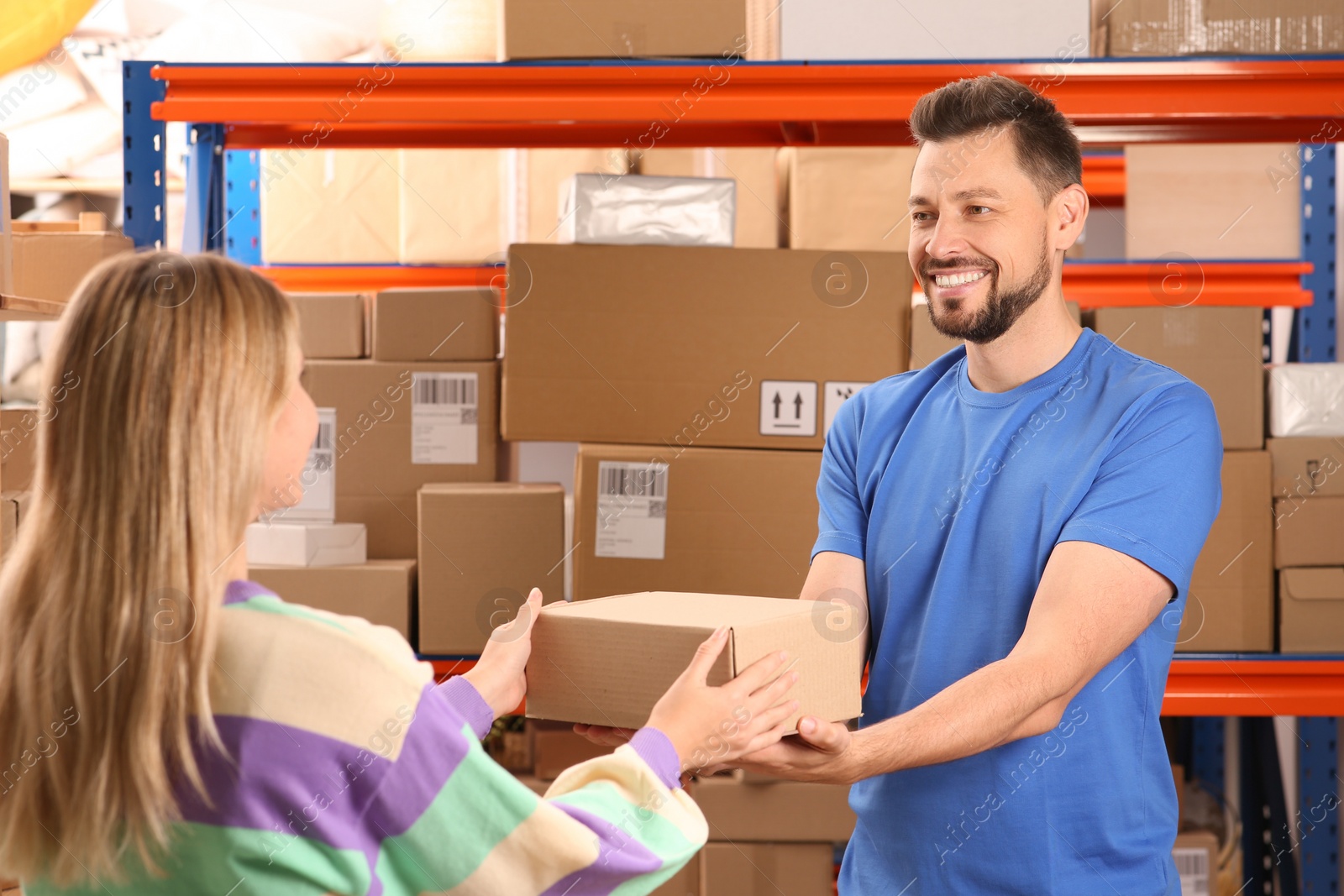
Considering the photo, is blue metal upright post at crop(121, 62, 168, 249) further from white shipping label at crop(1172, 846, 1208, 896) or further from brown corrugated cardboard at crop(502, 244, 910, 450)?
white shipping label at crop(1172, 846, 1208, 896)

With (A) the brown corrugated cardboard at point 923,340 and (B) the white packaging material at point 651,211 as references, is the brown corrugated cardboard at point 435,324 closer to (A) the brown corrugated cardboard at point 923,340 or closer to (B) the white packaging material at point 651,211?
(B) the white packaging material at point 651,211

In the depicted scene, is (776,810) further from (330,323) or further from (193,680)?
(193,680)

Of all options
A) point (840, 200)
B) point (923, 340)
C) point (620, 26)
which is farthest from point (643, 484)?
point (840, 200)

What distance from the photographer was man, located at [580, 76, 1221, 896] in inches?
45.9

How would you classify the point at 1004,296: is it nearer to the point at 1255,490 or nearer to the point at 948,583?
the point at 948,583

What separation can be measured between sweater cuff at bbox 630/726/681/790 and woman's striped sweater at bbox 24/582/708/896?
0.12 m

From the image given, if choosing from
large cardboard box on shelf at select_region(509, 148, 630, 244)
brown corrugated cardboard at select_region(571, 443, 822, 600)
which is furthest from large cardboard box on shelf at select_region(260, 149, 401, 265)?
brown corrugated cardboard at select_region(571, 443, 822, 600)

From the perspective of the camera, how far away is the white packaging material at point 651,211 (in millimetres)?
2004

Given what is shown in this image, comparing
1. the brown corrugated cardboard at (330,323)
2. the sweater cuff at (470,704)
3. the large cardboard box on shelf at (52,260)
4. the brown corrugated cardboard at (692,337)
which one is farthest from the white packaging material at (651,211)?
the sweater cuff at (470,704)

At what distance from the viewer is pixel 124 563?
0.77m

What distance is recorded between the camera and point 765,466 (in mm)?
2025

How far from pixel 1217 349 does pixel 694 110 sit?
1.07 metres

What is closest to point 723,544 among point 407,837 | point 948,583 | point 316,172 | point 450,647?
point 450,647

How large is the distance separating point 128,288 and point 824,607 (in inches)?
29.9
